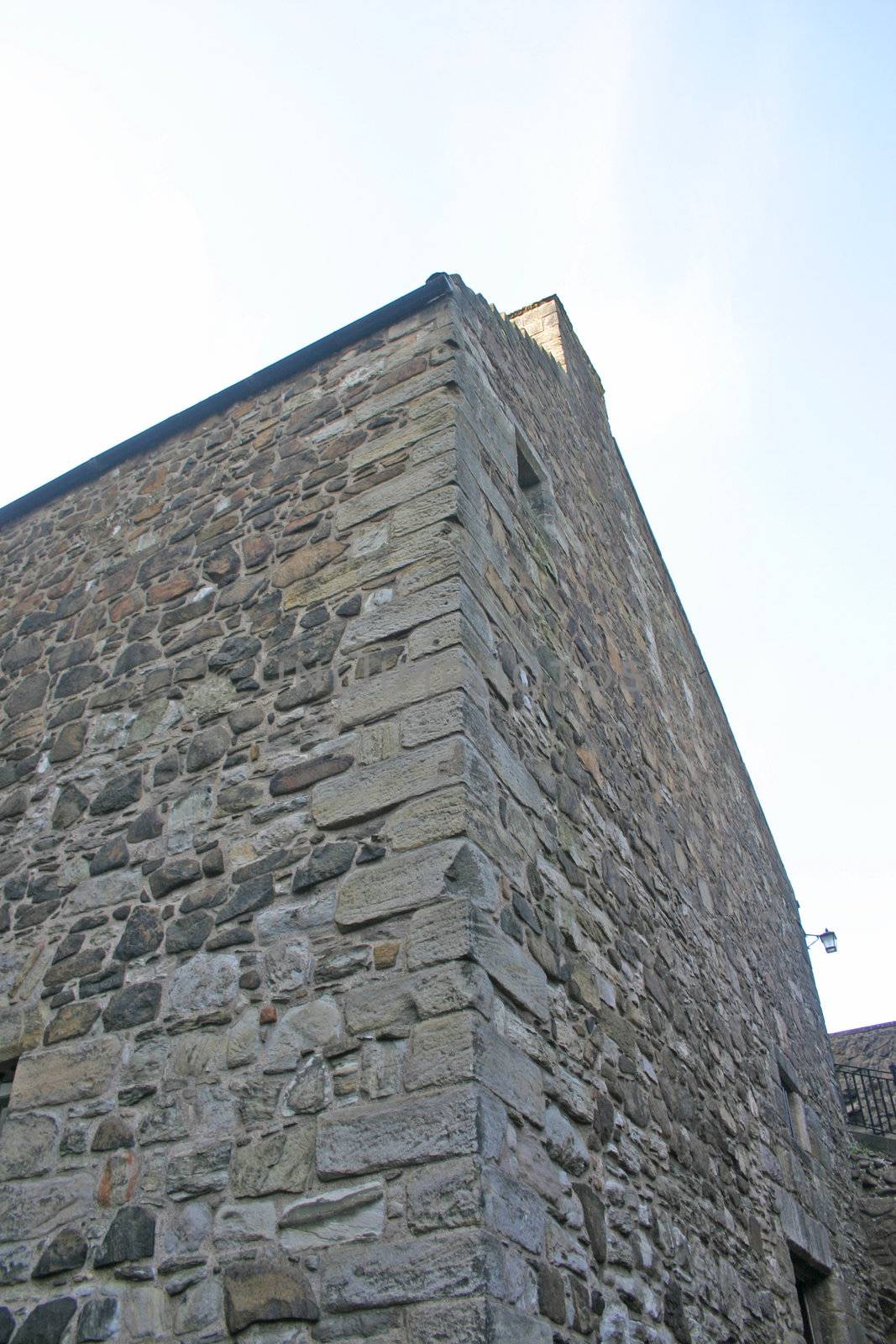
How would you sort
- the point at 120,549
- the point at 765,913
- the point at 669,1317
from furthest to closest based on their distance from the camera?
the point at 765,913 → the point at 120,549 → the point at 669,1317

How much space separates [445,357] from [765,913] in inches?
240

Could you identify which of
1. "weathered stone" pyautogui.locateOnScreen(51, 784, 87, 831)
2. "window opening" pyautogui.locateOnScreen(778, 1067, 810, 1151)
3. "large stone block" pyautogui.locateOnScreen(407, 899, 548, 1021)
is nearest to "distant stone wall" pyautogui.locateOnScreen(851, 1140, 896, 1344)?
"window opening" pyautogui.locateOnScreen(778, 1067, 810, 1151)

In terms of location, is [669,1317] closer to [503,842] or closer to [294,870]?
[503,842]

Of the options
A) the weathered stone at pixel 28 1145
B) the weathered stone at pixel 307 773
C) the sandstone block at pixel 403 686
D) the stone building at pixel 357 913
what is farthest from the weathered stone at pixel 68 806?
the sandstone block at pixel 403 686

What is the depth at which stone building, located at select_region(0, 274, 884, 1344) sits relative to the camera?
108 inches

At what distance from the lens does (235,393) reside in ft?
17.9

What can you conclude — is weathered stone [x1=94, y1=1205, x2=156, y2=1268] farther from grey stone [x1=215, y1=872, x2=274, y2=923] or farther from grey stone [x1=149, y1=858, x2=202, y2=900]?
grey stone [x1=149, y1=858, x2=202, y2=900]

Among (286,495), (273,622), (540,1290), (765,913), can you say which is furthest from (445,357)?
(765,913)

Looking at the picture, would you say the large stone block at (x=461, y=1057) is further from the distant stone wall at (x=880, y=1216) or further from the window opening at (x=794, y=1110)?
the distant stone wall at (x=880, y=1216)

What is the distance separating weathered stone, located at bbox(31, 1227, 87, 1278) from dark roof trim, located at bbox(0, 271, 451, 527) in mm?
3919

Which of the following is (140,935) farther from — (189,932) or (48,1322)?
(48,1322)

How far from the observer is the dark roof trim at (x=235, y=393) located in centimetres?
504

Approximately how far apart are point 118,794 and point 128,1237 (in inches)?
65.3

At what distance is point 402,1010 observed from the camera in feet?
9.46
